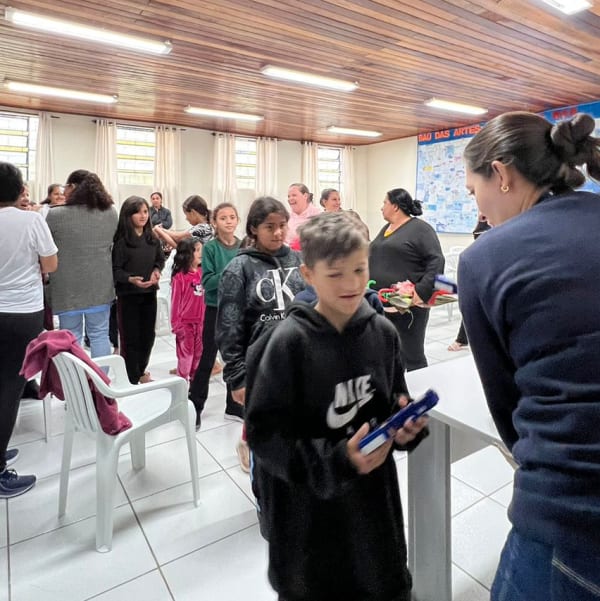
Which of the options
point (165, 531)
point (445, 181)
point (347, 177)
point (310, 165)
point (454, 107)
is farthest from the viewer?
point (347, 177)

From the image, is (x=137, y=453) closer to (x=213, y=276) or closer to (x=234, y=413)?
(x=234, y=413)

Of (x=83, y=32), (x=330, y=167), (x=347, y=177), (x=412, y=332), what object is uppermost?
(x=330, y=167)

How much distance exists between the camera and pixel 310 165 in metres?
8.50

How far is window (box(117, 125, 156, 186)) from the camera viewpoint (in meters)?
6.83

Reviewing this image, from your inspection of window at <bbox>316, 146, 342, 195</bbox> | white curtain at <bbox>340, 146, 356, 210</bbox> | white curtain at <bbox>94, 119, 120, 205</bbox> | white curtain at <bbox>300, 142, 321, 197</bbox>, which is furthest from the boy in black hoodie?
white curtain at <bbox>340, 146, 356, 210</bbox>

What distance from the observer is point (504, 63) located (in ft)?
13.6

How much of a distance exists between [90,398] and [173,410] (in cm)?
40

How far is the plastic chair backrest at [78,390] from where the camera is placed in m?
1.64

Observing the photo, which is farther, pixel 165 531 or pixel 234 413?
pixel 234 413

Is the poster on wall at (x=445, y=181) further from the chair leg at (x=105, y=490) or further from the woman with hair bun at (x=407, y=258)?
the chair leg at (x=105, y=490)

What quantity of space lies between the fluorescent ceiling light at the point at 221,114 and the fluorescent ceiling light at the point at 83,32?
87.3 inches

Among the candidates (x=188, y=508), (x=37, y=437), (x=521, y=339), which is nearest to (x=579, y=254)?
(x=521, y=339)

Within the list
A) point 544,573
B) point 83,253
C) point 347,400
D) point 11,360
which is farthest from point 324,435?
point 83,253

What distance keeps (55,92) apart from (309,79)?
302 cm
